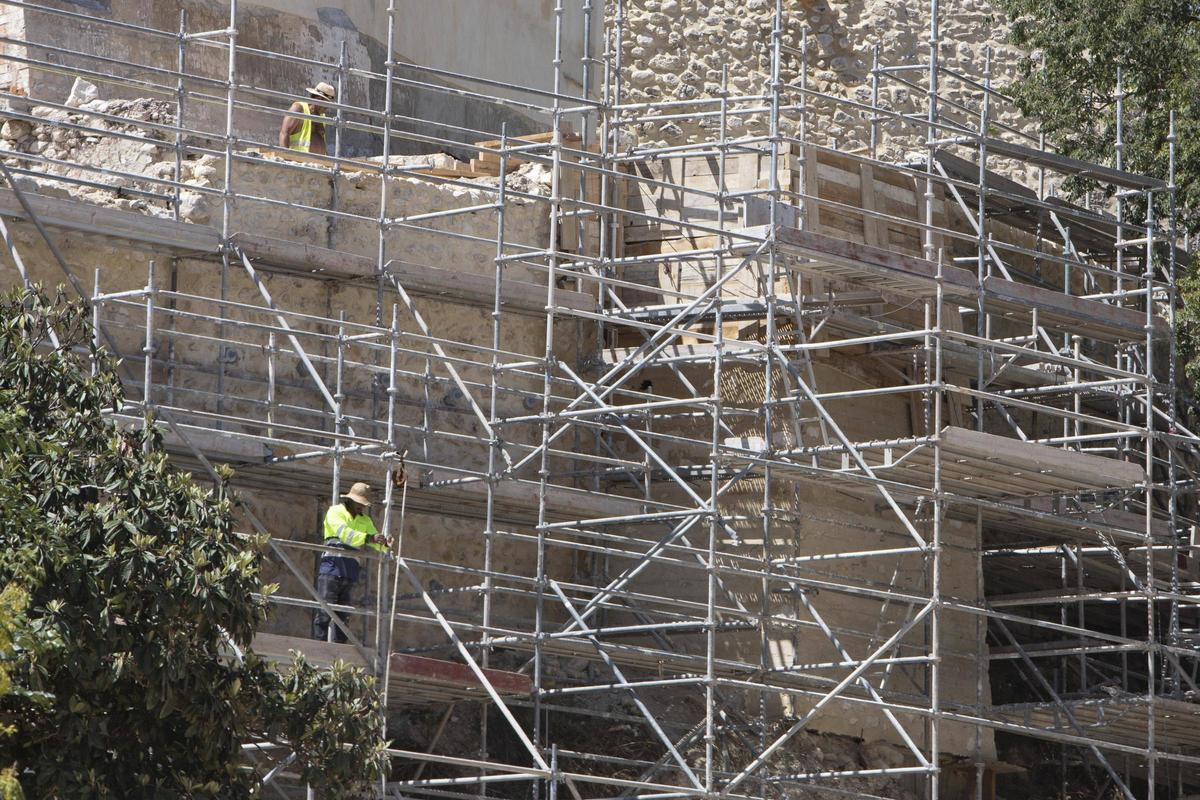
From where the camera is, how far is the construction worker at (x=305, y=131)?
18203mm

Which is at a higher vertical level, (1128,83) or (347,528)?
(1128,83)

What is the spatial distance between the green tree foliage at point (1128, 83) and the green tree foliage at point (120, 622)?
11.6 metres

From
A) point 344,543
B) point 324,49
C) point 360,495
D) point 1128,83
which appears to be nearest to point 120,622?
point 344,543

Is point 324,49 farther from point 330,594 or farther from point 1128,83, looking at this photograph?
point 330,594

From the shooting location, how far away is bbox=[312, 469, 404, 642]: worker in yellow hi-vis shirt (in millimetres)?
14703

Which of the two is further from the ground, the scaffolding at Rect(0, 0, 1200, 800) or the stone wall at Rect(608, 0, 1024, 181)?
the stone wall at Rect(608, 0, 1024, 181)

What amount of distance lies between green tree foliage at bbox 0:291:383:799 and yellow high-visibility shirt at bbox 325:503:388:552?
249cm

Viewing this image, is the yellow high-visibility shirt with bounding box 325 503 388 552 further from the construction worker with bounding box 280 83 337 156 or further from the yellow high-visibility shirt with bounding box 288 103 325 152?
the yellow high-visibility shirt with bounding box 288 103 325 152

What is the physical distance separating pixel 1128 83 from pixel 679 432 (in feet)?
21.0

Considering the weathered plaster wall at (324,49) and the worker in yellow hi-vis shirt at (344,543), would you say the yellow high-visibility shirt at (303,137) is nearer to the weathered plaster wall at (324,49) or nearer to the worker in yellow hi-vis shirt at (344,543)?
the weathered plaster wall at (324,49)

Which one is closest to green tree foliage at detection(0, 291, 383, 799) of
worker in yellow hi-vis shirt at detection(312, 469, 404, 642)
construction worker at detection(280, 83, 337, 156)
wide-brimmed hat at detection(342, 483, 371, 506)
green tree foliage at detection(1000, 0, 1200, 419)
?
worker in yellow hi-vis shirt at detection(312, 469, 404, 642)

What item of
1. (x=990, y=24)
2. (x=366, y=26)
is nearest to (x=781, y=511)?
(x=366, y=26)

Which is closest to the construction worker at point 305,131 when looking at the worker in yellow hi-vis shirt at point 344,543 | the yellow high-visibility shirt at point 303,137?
the yellow high-visibility shirt at point 303,137

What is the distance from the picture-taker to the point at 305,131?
18.7 metres
